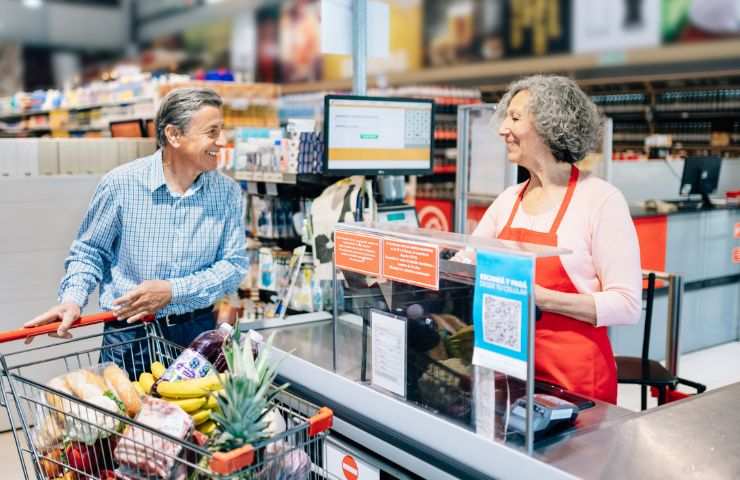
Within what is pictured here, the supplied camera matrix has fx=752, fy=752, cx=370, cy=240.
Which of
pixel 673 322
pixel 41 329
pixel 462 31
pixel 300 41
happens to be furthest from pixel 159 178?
pixel 300 41

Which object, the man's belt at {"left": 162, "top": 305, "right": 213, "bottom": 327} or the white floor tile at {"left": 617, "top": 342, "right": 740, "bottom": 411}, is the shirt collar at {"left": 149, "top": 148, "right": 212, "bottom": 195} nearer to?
the man's belt at {"left": 162, "top": 305, "right": 213, "bottom": 327}

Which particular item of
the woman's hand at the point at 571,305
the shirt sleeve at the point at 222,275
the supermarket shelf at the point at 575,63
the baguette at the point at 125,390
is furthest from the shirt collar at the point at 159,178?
the supermarket shelf at the point at 575,63

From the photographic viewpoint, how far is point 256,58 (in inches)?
659

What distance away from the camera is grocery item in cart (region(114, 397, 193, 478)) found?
1404 millimetres

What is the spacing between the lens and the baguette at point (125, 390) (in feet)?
5.32

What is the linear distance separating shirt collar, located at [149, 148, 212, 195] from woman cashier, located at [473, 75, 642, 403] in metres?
1.00

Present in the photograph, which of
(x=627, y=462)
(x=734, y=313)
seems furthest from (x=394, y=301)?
(x=734, y=313)

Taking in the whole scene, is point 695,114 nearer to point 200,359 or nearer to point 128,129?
point 128,129

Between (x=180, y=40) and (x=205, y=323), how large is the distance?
56.6ft

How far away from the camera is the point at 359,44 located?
3561 millimetres

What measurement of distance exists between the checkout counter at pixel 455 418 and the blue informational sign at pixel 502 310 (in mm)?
41

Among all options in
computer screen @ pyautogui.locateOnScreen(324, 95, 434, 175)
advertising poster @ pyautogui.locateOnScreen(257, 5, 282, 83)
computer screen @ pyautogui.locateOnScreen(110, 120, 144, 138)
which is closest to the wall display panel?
advertising poster @ pyautogui.locateOnScreen(257, 5, 282, 83)

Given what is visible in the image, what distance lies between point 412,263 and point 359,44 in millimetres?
2141

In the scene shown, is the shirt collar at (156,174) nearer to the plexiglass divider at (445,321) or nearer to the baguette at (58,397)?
the plexiglass divider at (445,321)
